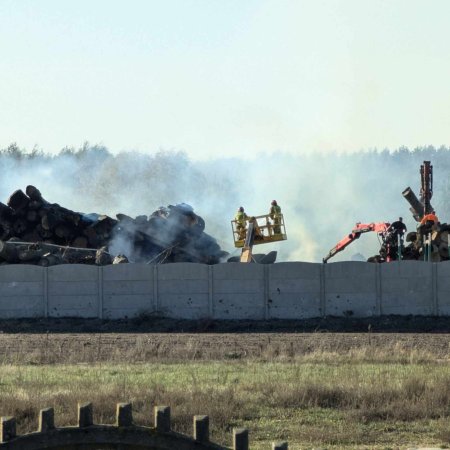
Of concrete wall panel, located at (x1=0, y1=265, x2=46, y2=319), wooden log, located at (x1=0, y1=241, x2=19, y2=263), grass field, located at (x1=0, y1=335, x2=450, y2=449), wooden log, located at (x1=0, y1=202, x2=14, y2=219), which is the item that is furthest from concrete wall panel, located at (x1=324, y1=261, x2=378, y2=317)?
wooden log, located at (x1=0, y1=202, x2=14, y2=219)

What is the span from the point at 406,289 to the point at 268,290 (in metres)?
3.98

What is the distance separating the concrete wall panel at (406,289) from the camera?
34562 millimetres

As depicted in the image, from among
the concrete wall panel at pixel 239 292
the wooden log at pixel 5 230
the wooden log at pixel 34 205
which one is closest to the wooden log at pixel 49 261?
the wooden log at pixel 5 230

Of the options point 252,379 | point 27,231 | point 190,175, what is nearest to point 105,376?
point 252,379

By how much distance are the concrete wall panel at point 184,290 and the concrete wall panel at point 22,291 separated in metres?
3.57

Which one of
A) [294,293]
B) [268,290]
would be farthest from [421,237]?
[268,290]

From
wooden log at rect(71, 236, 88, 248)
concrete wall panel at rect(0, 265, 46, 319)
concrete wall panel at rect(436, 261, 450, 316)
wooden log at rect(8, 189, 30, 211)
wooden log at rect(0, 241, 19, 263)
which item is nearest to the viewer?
concrete wall panel at rect(436, 261, 450, 316)

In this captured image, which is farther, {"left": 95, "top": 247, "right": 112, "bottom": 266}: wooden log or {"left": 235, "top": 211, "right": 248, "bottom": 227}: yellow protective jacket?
{"left": 235, "top": 211, "right": 248, "bottom": 227}: yellow protective jacket

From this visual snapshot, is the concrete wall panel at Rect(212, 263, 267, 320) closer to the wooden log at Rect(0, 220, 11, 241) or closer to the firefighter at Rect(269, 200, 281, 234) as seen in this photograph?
the firefighter at Rect(269, 200, 281, 234)

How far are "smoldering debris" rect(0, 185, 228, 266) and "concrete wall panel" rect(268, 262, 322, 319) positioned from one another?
779 cm

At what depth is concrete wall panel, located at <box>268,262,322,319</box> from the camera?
34594 mm

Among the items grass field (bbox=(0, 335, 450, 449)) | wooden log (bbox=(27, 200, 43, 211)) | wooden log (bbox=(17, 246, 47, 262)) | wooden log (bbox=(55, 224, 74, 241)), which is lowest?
grass field (bbox=(0, 335, 450, 449))

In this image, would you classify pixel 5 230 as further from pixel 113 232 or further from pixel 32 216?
pixel 113 232

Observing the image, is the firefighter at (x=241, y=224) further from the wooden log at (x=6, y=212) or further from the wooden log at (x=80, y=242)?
the wooden log at (x=6, y=212)
